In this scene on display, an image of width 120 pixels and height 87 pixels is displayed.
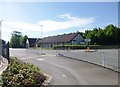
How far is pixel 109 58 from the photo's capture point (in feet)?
67.7

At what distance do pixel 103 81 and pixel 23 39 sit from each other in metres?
113

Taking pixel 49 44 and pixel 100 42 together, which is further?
pixel 49 44

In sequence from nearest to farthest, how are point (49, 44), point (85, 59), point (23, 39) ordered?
point (85, 59)
point (49, 44)
point (23, 39)

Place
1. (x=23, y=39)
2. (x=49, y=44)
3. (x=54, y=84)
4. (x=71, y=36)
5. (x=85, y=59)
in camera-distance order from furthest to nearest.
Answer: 1. (x=23, y=39)
2. (x=49, y=44)
3. (x=71, y=36)
4. (x=85, y=59)
5. (x=54, y=84)

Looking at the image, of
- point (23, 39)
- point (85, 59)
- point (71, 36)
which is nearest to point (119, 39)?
point (71, 36)

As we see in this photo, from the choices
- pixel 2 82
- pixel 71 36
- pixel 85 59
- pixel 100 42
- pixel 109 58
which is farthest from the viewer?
pixel 71 36

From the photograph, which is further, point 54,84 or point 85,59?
point 85,59

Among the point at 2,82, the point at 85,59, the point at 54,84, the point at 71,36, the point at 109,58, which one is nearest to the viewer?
the point at 2,82

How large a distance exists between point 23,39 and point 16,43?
19.3ft

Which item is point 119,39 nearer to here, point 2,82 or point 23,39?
point 23,39

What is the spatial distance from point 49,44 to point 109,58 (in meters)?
81.3

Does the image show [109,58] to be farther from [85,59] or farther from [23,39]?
[23,39]

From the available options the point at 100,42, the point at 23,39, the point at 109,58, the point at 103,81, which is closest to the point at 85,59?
the point at 109,58

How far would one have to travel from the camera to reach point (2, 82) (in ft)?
39.6
